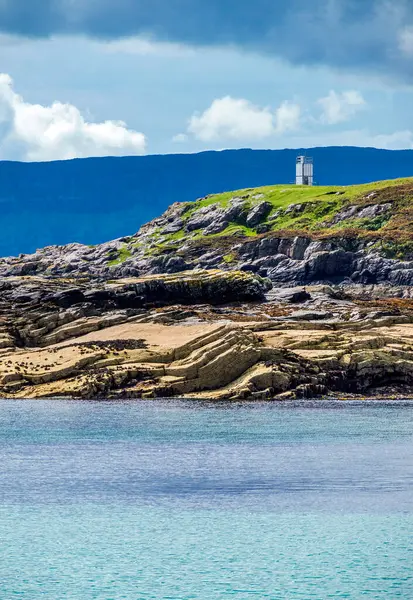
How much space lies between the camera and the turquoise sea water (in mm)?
43156

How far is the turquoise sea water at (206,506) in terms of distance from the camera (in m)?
43.2

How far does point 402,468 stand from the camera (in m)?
66.1

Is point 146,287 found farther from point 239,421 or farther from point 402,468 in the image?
point 402,468

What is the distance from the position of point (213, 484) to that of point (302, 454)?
1220cm

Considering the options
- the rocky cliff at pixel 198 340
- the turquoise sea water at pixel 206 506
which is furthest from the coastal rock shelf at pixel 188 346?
the turquoise sea water at pixel 206 506

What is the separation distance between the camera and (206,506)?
55781 millimetres

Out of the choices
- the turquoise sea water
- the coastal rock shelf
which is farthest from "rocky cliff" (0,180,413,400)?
the turquoise sea water

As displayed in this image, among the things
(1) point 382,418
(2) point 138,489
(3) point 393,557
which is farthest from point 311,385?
(3) point 393,557

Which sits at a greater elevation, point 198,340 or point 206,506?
point 198,340

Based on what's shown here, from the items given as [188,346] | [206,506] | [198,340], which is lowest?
[206,506]

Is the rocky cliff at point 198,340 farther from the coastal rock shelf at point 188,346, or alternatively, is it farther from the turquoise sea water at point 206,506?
the turquoise sea water at point 206,506

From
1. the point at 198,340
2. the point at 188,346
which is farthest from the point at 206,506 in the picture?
the point at 198,340

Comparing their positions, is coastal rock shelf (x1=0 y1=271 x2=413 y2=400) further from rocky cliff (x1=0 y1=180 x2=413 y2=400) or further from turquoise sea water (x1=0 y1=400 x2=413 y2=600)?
turquoise sea water (x1=0 y1=400 x2=413 y2=600)

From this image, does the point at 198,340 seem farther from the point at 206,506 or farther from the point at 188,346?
the point at 206,506
